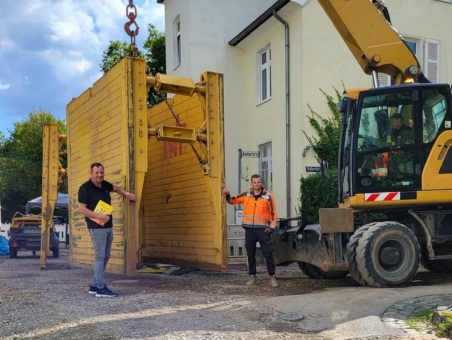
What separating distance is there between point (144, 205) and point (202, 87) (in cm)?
410

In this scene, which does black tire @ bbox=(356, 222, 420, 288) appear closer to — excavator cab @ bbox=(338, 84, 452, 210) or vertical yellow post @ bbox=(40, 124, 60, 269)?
excavator cab @ bbox=(338, 84, 452, 210)

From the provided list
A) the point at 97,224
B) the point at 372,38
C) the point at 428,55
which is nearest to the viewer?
the point at 97,224

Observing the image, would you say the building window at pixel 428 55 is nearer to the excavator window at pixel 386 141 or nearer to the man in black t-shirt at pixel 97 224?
the excavator window at pixel 386 141

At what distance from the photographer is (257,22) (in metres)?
17.0

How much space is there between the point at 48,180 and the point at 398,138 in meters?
7.08

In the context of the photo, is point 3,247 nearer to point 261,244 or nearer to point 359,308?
point 261,244

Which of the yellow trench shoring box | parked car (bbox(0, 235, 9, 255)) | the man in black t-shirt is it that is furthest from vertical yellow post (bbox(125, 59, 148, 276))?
parked car (bbox(0, 235, 9, 255))

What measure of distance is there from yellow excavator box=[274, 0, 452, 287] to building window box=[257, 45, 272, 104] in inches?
346

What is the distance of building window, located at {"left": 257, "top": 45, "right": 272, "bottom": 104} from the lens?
58.0ft

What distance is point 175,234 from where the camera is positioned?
431 inches

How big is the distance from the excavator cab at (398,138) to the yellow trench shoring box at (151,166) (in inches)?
84.5

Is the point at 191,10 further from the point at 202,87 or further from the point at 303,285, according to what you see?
the point at 303,285

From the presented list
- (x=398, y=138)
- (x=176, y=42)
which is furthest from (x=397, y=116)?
(x=176, y=42)

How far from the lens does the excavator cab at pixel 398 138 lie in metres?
8.30
